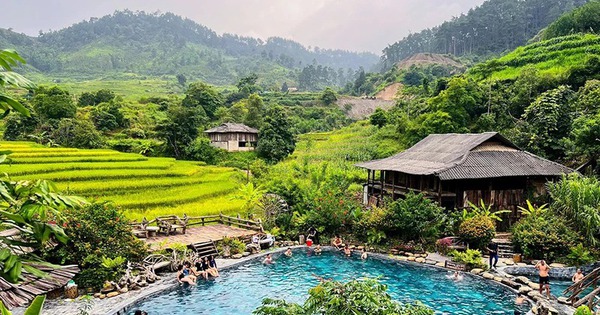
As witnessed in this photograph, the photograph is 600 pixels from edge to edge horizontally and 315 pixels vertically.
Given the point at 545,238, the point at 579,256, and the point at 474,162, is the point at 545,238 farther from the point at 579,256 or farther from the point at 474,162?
the point at 474,162

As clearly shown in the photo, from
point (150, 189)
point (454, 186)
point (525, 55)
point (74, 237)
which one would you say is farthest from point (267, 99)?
A: point (74, 237)

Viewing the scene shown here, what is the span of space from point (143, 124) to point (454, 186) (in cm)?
4322

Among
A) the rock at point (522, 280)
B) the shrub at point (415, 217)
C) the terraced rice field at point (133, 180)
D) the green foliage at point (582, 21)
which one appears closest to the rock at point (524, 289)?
the rock at point (522, 280)

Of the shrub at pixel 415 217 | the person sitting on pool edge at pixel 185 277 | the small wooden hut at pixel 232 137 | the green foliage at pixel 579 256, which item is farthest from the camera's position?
the small wooden hut at pixel 232 137

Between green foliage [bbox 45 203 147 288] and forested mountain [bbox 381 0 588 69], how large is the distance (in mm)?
94779

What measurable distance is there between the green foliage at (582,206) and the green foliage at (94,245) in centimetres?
1867

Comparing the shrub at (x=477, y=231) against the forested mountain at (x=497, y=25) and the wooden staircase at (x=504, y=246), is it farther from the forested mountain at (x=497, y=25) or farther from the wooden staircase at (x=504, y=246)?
the forested mountain at (x=497, y=25)

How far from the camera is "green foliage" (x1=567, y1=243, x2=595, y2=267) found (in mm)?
17828

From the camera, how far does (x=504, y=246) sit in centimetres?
2034

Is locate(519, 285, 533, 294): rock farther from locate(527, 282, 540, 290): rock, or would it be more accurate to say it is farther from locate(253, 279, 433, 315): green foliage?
locate(253, 279, 433, 315): green foliage

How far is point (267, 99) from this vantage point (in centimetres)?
8606

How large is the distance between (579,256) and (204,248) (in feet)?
52.1

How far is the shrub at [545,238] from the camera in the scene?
18547 mm

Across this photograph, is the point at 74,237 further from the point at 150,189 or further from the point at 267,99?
the point at 267,99
